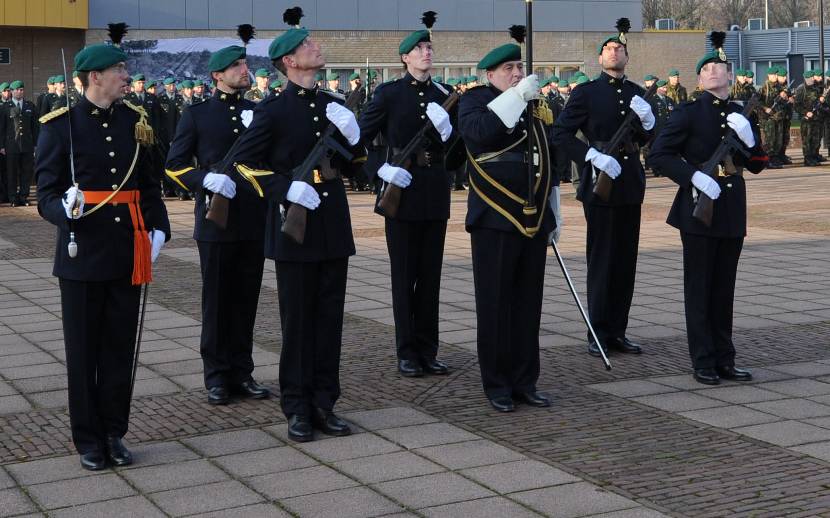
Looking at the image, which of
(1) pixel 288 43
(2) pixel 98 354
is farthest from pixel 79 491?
(1) pixel 288 43

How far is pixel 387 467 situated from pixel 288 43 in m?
2.21

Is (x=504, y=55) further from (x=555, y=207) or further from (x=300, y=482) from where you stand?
(x=300, y=482)

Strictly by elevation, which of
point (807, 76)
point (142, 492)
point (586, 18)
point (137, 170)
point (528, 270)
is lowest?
point (142, 492)

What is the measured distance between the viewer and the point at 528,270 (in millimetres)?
7266

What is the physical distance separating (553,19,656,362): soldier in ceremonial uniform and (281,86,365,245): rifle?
251 centimetres

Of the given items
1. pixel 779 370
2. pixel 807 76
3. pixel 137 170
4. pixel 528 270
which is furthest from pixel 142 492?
pixel 807 76

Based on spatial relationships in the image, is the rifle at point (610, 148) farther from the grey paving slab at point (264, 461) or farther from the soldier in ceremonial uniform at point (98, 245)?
the soldier in ceremonial uniform at point (98, 245)

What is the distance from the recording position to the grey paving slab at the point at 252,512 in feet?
17.6

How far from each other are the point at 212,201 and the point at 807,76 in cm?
2437

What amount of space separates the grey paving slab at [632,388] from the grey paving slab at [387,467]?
179cm

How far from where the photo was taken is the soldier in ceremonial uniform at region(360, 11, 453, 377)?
8.20 meters

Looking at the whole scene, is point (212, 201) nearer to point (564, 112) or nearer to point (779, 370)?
point (564, 112)

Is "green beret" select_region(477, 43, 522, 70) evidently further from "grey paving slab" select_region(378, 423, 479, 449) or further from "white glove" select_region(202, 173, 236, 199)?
"grey paving slab" select_region(378, 423, 479, 449)

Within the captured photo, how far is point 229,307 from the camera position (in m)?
7.64
